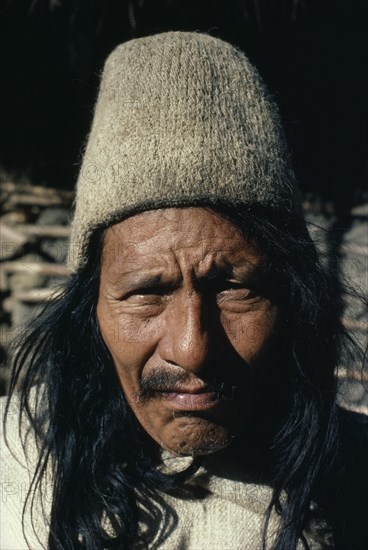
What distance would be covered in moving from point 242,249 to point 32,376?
2.63ft

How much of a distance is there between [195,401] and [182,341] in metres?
0.17

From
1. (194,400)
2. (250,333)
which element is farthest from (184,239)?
(194,400)

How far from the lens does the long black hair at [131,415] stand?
1711mm

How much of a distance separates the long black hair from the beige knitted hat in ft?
0.29

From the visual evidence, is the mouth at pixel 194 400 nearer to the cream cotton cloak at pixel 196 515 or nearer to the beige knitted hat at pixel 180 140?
the cream cotton cloak at pixel 196 515

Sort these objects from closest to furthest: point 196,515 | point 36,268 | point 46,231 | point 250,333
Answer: point 250,333, point 196,515, point 36,268, point 46,231

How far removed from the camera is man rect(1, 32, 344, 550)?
5.16 ft

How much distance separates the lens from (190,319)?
5.00ft

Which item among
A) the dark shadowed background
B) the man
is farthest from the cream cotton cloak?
the dark shadowed background

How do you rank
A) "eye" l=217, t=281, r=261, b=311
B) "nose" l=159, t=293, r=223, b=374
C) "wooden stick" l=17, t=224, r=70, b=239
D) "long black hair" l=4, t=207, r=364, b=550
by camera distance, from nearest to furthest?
"nose" l=159, t=293, r=223, b=374 < "eye" l=217, t=281, r=261, b=311 < "long black hair" l=4, t=207, r=364, b=550 < "wooden stick" l=17, t=224, r=70, b=239

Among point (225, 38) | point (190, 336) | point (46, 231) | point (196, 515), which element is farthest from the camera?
point (46, 231)

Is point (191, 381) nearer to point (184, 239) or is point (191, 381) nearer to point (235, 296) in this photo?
point (235, 296)

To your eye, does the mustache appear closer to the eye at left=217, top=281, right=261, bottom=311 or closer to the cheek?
the cheek

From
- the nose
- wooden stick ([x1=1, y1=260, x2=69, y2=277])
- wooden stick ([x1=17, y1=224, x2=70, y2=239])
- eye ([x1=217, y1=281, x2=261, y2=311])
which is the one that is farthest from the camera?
wooden stick ([x1=17, y1=224, x2=70, y2=239])
